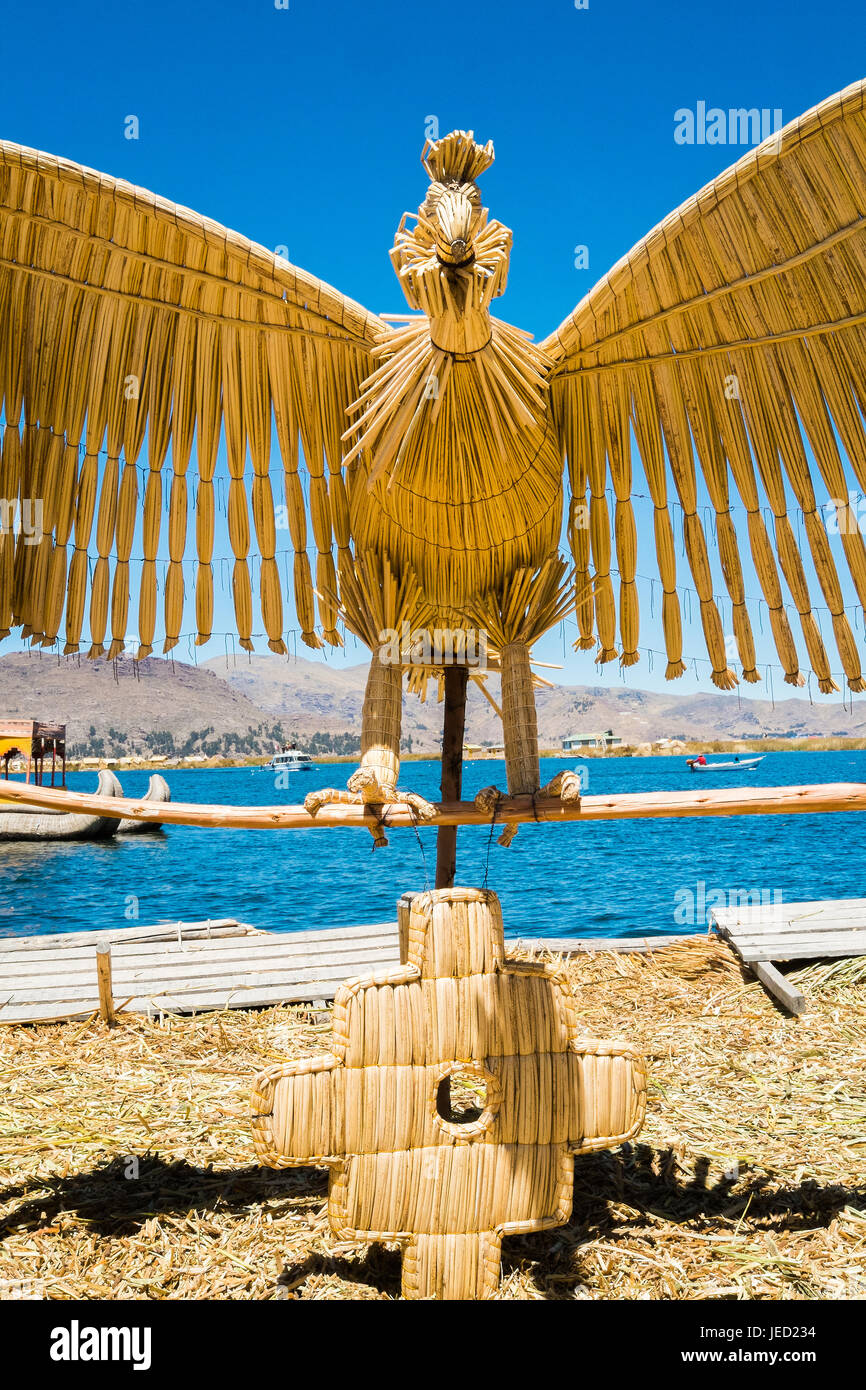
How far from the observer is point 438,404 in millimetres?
2412

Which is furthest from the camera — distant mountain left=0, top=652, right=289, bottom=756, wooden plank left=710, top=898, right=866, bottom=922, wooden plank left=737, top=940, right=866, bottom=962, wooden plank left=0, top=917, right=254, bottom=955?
distant mountain left=0, top=652, right=289, bottom=756

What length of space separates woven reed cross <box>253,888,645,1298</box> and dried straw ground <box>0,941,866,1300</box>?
40 cm

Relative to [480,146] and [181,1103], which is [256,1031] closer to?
[181,1103]

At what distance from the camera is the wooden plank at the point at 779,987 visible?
505 centimetres

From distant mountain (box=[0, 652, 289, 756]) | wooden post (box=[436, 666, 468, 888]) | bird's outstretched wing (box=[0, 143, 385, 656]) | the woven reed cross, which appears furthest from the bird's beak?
distant mountain (box=[0, 652, 289, 756])

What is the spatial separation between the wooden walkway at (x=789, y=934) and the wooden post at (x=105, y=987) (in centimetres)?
412

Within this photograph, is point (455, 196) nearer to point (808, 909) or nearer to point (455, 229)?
point (455, 229)

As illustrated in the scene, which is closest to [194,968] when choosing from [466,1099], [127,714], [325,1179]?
[466,1099]

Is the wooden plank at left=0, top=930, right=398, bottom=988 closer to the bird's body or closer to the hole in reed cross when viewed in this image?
the hole in reed cross

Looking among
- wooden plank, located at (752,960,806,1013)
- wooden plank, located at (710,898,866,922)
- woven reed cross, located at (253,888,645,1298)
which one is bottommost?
wooden plank, located at (752,960,806,1013)

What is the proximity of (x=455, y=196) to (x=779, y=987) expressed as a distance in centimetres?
488

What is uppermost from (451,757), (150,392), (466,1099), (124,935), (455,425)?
(150,392)

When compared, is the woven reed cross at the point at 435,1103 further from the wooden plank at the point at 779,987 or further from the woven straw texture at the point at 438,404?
the wooden plank at the point at 779,987

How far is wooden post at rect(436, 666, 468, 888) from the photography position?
10.3ft
